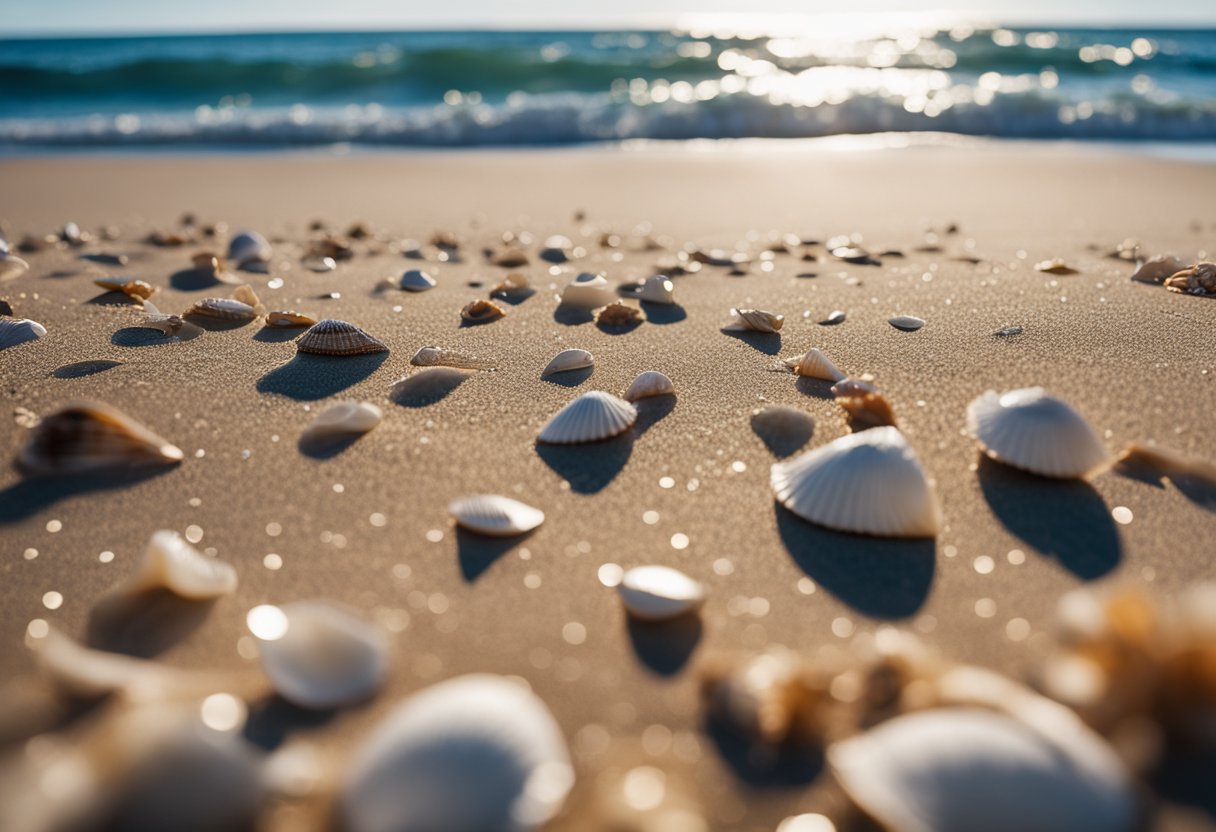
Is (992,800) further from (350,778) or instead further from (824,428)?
(824,428)

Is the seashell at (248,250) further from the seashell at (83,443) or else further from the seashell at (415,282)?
the seashell at (83,443)


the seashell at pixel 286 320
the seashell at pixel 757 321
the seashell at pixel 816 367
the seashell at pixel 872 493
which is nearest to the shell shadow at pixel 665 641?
the seashell at pixel 872 493

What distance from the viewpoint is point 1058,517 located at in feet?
4.97

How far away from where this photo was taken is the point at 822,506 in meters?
1.48

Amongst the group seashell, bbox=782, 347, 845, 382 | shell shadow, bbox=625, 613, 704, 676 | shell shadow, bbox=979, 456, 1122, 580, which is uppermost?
seashell, bbox=782, 347, 845, 382

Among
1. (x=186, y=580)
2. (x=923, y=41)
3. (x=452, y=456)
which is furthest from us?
(x=923, y=41)

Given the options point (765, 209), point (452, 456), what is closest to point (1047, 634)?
point (452, 456)

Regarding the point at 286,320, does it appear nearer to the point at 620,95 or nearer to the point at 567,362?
the point at 567,362

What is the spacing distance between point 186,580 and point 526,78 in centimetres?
1070

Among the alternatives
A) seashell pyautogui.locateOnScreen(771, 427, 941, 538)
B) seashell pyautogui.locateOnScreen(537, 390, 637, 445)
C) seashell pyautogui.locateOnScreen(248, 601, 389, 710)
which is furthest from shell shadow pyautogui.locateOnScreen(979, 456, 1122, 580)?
seashell pyautogui.locateOnScreen(248, 601, 389, 710)

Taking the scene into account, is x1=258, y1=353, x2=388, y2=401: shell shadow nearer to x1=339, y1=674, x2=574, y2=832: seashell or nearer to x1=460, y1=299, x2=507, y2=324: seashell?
x1=460, y1=299, x2=507, y2=324: seashell

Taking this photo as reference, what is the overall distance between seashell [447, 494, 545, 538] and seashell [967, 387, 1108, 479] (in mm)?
929

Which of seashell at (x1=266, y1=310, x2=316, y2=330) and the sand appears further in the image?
seashell at (x1=266, y1=310, x2=316, y2=330)

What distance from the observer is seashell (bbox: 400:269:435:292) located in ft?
9.52
